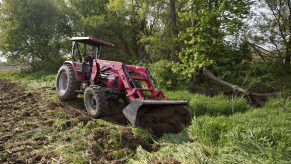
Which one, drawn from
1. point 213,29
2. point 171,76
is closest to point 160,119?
point 213,29

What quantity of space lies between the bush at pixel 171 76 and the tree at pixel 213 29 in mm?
674

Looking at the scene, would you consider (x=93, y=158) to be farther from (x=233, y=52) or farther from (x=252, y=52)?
(x=252, y=52)

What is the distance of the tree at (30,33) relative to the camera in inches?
883

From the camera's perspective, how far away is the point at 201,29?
10961 mm

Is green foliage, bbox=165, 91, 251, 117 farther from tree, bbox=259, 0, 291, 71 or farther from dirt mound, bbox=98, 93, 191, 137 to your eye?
tree, bbox=259, 0, 291, 71

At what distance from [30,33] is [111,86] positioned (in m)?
17.1

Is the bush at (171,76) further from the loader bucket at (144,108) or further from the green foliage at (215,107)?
the loader bucket at (144,108)

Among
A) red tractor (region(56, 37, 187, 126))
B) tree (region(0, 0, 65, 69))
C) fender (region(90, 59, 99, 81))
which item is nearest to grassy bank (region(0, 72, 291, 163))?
red tractor (region(56, 37, 187, 126))

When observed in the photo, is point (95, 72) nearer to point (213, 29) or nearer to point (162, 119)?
point (162, 119)

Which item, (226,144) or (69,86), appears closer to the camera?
(226,144)

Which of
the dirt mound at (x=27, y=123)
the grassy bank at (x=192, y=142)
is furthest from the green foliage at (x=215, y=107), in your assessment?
the dirt mound at (x=27, y=123)

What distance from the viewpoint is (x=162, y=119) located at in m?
6.81

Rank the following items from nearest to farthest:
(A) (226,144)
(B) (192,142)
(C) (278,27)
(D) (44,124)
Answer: (A) (226,144) → (B) (192,142) → (D) (44,124) → (C) (278,27)

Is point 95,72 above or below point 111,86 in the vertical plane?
above
